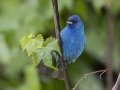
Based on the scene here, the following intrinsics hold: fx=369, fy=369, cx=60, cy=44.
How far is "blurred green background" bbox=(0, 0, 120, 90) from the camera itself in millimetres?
3211

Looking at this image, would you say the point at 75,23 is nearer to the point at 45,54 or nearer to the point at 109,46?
the point at 45,54

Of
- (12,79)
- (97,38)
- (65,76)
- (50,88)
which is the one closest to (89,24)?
(97,38)

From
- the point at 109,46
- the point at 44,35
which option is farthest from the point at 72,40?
the point at 44,35

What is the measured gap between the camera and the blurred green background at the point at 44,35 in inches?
126

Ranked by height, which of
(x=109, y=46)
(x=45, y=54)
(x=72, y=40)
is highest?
(x=45, y=54)

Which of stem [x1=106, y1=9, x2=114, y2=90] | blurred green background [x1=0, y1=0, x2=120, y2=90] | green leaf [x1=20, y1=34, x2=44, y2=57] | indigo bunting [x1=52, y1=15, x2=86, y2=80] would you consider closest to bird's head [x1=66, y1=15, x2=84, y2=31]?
indigo bunting [x1=52, y1=15, x2=86, y2=80]

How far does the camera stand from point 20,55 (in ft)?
11.9

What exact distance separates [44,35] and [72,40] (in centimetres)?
137

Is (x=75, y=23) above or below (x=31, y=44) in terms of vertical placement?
below

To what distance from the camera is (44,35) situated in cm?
351

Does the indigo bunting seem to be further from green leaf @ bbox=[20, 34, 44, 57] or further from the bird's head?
green leaf @ bbox=[20, 34, 44, 57]

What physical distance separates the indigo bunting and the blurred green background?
0.79 metres

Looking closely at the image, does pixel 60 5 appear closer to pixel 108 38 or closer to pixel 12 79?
pixel 108 38

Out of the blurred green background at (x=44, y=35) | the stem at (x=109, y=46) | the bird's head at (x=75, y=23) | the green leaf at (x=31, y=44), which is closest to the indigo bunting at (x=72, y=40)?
the bird's head at (x=75, y=23)
